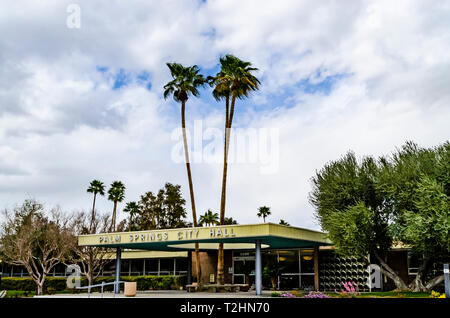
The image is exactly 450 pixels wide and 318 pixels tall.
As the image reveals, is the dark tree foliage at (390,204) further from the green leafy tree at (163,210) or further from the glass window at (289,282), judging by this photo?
the green leafy tree at (163,210)

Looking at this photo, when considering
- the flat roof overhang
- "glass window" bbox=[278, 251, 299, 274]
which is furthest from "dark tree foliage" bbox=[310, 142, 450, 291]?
"glass window" bbox=[278, 251, 299, 274]

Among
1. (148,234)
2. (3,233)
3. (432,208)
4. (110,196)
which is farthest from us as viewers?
(110,196)

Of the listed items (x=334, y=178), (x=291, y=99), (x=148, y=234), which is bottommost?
(x=148, y=234)

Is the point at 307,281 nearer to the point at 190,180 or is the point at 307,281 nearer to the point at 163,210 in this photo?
the point at 190,180

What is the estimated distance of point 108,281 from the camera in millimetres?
41000

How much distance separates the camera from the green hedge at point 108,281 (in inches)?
1494

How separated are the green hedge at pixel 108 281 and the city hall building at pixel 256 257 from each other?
1614 millimetres

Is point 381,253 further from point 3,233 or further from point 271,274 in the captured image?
point 3,233

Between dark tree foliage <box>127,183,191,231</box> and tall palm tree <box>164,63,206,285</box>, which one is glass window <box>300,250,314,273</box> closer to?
tall palm tree <box>164,63,206,285</box>

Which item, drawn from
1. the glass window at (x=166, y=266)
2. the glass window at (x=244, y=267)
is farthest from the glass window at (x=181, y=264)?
the glass window at (x=244, y=267)

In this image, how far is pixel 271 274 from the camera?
32.4m

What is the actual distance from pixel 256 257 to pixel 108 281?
21441mm
